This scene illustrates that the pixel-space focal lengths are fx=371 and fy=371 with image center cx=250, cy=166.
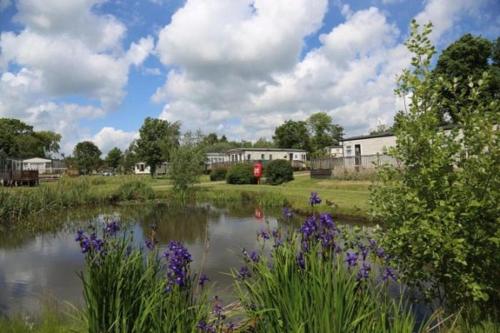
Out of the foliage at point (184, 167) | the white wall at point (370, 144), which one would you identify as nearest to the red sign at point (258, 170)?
the foliage at point (184, 167)

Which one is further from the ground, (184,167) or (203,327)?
(184,167)

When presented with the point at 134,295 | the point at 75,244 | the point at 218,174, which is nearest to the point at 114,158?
the point at 218,174

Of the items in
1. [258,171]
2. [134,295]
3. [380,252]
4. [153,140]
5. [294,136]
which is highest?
[294,136]

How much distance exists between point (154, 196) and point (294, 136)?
144 feet

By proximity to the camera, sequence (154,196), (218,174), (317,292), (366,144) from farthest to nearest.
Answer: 1. (218,174)
2. (366,144)
3. (154,196)
4. (317,292)

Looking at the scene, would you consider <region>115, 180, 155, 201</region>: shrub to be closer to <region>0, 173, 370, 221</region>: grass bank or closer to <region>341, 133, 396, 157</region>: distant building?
<region>0, 173, 370, 221</region>: grass bank

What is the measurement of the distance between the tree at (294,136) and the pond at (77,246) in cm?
4666

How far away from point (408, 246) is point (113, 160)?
261 ft

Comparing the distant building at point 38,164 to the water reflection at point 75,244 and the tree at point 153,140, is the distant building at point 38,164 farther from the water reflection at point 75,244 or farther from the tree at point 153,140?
the water reflection at point 75,244

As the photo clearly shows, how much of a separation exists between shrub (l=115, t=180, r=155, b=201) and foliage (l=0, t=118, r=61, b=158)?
47271mm

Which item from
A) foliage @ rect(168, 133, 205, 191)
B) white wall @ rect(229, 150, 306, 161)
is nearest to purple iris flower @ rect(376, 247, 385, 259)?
foliage @ rect(168, 133, 205, 191)

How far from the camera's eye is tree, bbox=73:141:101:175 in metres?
65.0

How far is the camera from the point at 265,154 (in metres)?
48.2

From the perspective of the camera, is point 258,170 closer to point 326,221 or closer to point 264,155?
point 264,155
